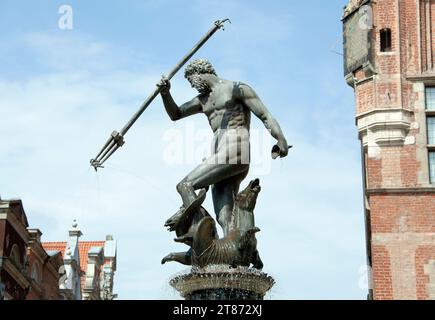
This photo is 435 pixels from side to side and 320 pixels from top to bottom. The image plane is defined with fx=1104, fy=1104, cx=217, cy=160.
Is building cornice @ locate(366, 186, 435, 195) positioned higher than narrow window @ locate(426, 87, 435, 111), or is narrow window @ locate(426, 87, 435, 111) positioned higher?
narrow window @ locate(426, 87, 435, 111)

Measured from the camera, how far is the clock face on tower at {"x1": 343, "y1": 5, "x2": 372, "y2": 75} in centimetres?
3231

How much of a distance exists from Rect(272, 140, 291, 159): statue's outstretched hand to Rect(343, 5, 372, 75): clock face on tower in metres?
20.0

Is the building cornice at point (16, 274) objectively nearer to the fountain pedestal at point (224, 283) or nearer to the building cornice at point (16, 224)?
the building cornice at point (16, 224)

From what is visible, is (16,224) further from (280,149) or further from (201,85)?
(280,149)

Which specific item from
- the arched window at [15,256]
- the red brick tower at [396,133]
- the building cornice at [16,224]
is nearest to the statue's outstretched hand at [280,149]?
the red brick tower at [396,133]

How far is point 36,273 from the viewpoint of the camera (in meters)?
42.8

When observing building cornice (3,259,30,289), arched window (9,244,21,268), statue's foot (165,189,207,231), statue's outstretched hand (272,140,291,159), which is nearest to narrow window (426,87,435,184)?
building cornice (3,259,30,289)

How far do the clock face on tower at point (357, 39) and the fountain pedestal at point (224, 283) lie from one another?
20.6 m

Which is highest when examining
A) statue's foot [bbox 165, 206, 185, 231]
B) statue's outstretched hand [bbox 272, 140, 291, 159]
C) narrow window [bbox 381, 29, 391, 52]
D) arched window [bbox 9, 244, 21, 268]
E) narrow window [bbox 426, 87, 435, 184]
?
narrow window [bbox 381, 29, 391, 52]

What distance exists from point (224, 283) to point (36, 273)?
31652 millimetres

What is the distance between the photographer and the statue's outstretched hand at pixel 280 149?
40.9 ft

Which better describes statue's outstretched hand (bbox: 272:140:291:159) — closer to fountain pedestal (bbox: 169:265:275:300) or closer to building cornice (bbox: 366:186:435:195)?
fountain pedestal (bbox: 169:265:275:300)

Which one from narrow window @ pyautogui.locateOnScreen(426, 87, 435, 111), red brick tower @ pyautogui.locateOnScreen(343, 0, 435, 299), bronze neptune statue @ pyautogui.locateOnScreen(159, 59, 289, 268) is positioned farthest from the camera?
narrow window @ pyautogui.locateOnScreen(426, 87, 435, 111)
